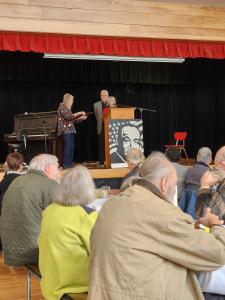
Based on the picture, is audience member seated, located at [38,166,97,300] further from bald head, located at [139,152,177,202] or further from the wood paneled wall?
the wood paneled wall

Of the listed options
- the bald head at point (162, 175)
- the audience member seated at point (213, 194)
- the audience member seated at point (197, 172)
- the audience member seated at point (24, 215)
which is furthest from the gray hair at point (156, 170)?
the audience member seated at point (197, 172)

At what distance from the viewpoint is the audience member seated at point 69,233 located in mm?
2500

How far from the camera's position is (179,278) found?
1.86 meters

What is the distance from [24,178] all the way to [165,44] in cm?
478

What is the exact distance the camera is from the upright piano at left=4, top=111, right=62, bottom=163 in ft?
29.3

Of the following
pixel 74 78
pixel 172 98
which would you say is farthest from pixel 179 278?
pixel 172 98

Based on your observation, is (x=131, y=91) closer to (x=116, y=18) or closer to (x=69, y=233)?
(x=116, y=18)

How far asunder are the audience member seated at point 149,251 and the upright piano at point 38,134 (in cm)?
701

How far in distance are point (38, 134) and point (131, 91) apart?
4.85 m

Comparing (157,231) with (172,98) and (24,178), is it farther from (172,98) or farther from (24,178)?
(172,98)

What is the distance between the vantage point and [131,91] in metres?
13.5

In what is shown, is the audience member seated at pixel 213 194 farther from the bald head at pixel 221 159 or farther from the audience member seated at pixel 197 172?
the audience member seated at pixel 197 172

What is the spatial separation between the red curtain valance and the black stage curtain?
4.66m

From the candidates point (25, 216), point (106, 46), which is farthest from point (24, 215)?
point (106, 46)
